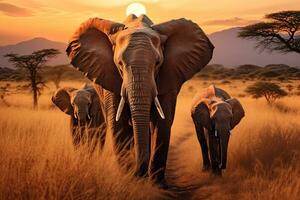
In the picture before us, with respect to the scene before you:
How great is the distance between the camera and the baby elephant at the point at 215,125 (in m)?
7.90

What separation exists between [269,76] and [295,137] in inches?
1993

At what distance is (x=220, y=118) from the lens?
313 inches

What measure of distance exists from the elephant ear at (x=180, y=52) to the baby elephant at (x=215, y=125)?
1316mm

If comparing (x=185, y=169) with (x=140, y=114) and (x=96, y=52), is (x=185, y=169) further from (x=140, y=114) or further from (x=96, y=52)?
(x=140, y=114)

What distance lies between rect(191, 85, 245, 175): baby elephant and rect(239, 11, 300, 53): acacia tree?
35.2 ft

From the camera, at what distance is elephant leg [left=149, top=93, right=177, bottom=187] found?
6688 millimetres

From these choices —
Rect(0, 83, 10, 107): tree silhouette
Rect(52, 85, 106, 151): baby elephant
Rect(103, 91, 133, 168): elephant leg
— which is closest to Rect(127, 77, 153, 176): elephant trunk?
Rect(103, 91, 133, 168): elephant leg

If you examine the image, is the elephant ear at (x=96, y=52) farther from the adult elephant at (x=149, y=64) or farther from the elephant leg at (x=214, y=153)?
the elephant leg at (x=214, y=153)

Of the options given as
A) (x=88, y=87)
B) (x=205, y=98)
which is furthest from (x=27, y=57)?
(x=205, y=98)

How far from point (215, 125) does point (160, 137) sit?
1.57 m

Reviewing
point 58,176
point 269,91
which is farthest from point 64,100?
point 269,91

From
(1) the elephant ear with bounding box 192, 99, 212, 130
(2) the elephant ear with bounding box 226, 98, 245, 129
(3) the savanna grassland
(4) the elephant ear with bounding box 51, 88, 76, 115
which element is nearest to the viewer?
(3) the savanna grassland

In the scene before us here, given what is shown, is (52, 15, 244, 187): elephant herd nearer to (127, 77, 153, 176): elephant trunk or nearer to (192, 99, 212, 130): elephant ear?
(127, 77, 153, 176): elephant trunk

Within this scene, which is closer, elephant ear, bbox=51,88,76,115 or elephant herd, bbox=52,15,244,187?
elephant herd, bbox=52,15,244,187
